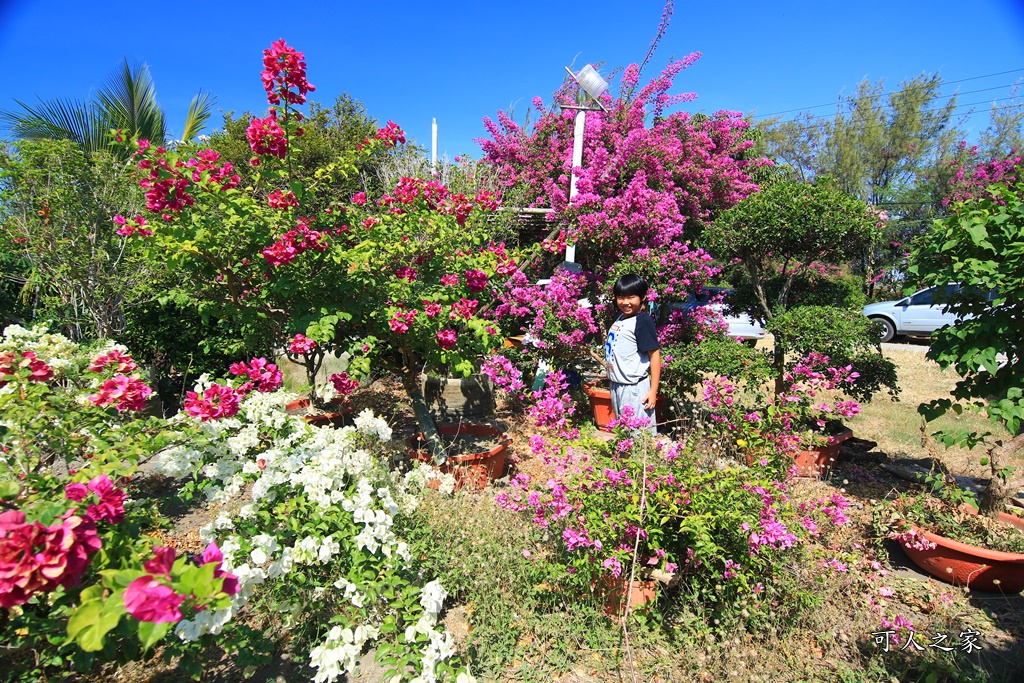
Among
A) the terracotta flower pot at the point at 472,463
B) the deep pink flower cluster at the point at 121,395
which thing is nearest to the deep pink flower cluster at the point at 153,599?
the deep pink flower cluster at the point at 121,395

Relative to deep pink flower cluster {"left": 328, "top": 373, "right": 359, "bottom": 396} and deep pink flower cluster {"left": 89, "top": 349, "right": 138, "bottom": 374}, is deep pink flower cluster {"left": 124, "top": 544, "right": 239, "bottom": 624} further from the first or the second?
deep pink flower cluster {"left": 328, "top": 373, "right": 359, "bottom": 396}

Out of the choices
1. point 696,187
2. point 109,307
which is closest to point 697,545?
point 109,307

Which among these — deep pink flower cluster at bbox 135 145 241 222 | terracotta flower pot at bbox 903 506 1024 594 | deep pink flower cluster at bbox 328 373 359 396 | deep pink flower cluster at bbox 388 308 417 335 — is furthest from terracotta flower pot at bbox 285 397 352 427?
terracotta flower pot at bbox 903 506 1024 594

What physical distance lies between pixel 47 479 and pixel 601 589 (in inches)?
82.0

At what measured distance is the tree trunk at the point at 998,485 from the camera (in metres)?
2.86

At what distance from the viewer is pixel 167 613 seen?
1.01m

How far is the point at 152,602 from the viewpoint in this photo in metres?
1.01

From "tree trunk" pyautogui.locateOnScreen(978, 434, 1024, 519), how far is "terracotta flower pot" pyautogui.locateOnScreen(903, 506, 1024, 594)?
1.31ft

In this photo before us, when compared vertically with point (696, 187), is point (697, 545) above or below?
below

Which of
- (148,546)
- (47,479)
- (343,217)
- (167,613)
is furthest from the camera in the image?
(343,217)

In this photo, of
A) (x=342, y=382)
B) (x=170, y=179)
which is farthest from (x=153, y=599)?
(x=170, y=179)

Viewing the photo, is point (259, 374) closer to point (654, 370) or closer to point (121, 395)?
point (121, 395)

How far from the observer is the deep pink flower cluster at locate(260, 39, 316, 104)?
9.05 ft

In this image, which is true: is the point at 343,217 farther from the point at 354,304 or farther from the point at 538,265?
the point at 538,265
